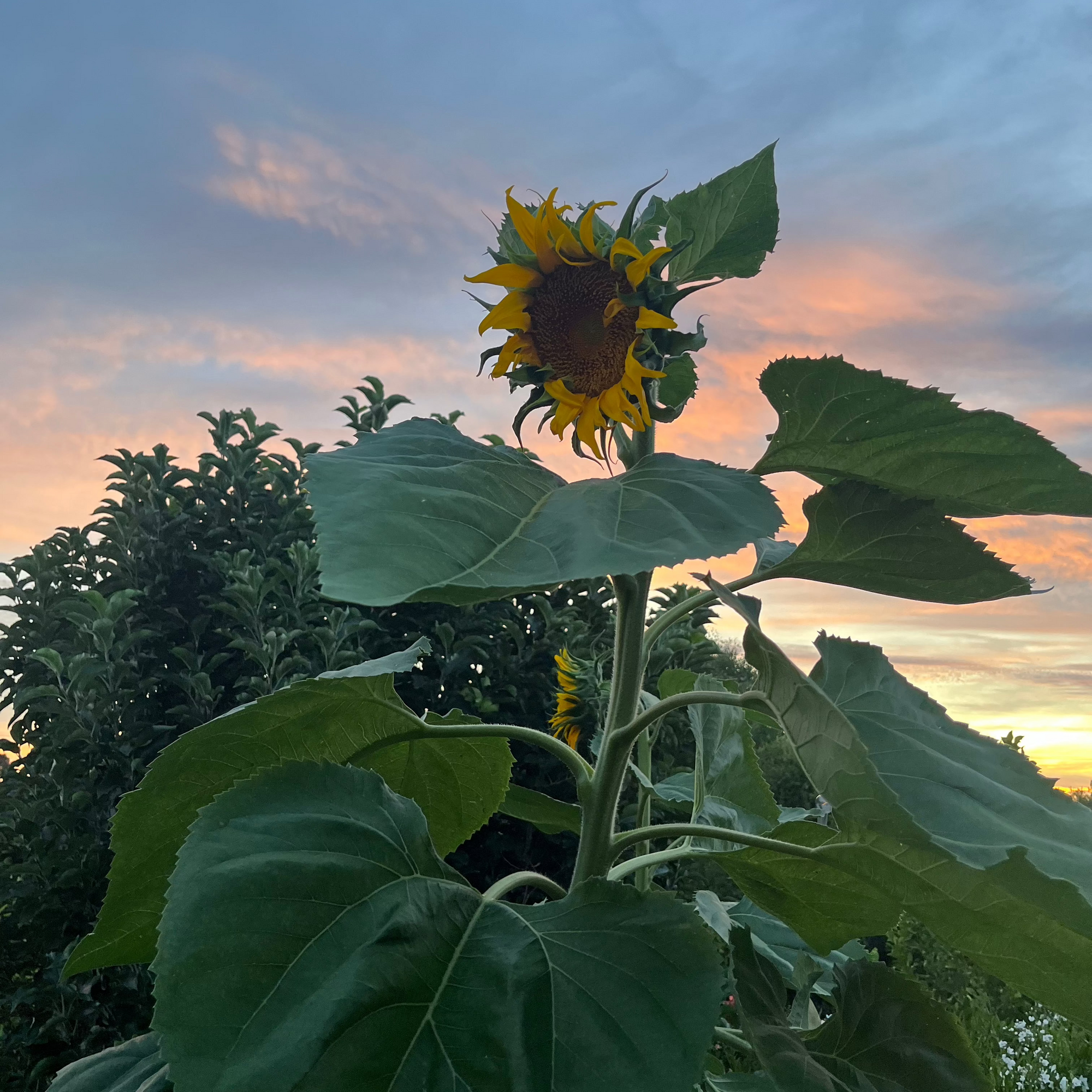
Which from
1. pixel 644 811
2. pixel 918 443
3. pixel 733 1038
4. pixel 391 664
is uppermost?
pixel 918 443

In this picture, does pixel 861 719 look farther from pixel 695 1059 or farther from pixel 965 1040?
pixel 965 1040

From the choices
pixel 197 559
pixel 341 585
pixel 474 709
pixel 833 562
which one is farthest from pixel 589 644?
pixel 341 585

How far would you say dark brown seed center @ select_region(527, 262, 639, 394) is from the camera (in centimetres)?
84

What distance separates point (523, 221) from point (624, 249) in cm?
12

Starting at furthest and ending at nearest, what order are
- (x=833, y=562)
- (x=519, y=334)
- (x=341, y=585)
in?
(x=519, y=334) < (x=833, y=562) < (x=341, y=585)

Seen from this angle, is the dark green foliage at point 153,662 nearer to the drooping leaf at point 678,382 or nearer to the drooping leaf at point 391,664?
the drooping leaf at point 391,664

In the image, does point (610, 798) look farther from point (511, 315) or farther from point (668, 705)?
point (511, 315)

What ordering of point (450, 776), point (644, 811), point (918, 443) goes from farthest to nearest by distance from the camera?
point (644, 811) < point (450, 776) < point (918, 443)

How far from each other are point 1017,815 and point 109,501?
3291mm

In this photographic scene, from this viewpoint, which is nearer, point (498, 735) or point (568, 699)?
point (498, 735)

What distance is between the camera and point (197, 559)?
3178 mm

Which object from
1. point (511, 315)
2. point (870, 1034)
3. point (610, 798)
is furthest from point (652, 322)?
point (870, 1034)

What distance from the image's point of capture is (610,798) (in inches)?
30.2

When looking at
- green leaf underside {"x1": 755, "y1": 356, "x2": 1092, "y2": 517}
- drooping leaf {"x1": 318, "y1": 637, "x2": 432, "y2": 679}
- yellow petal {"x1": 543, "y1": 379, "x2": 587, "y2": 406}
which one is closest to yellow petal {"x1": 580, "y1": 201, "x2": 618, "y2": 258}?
yellow petal {"x1": 543, "y1": 379, "x2": 587, "y2": 406}
